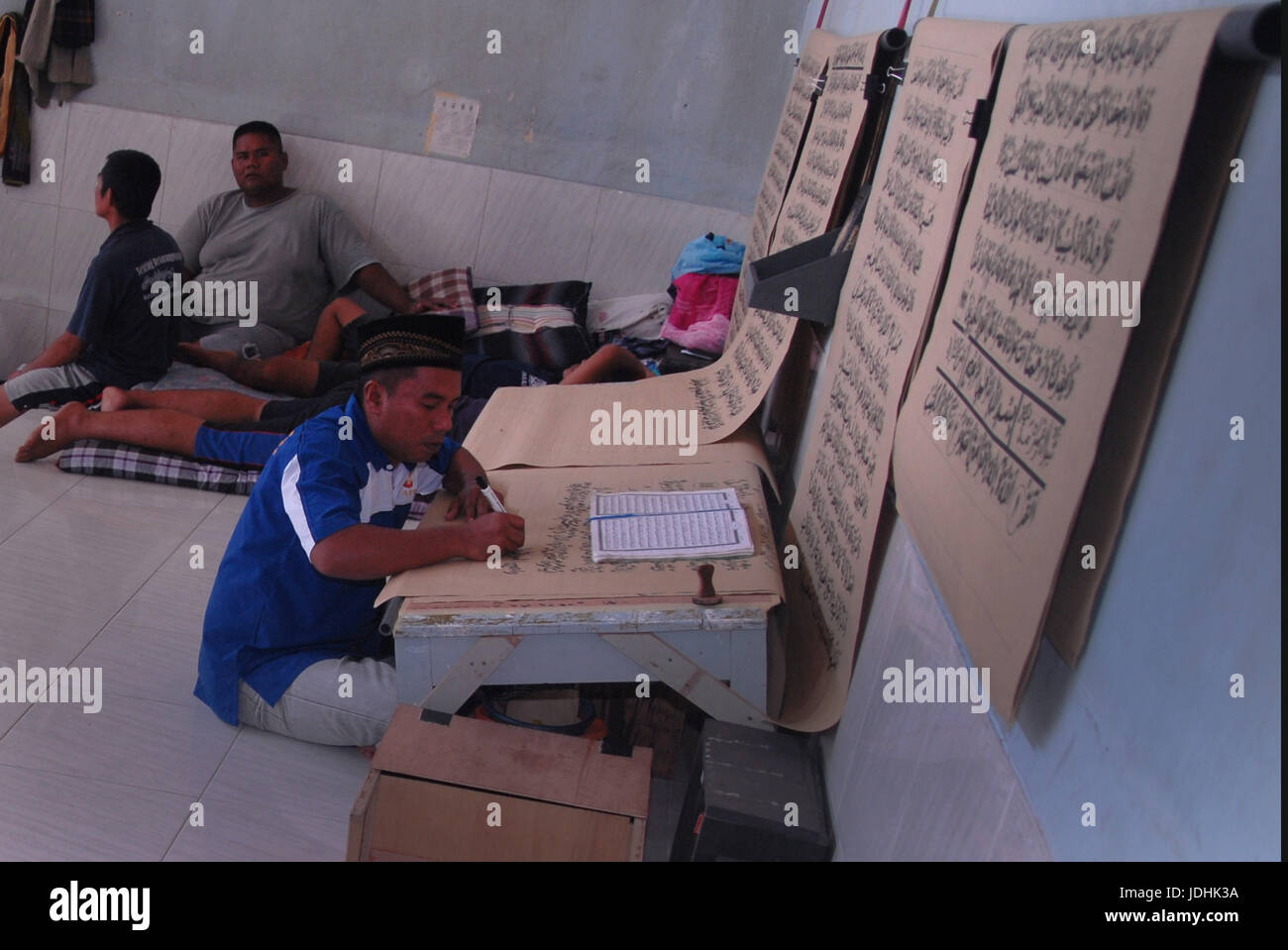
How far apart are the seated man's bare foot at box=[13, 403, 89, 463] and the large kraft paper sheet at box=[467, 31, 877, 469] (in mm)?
1706

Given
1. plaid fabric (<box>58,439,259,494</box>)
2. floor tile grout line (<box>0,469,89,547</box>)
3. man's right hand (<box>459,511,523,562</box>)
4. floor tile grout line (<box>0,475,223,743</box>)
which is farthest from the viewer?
plaid fabric (<box>58,439,259,494</box>)

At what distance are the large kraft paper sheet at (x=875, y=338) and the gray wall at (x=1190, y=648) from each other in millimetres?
481

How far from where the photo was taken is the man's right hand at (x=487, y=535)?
1941 mm

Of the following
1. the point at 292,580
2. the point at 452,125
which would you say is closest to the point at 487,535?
the point at 292,580

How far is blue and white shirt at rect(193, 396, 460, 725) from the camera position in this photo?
222 centimetres

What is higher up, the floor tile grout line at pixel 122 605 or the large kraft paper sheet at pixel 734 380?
the large kraft paper sheet at pixel 734 380

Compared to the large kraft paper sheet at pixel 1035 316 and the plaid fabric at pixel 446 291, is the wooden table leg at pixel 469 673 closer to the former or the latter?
the large kraft paper sheet at pixel 1035 316

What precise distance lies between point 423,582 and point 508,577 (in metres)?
0.15

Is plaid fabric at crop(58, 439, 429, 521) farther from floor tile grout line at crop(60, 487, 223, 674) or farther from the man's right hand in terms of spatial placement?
the man's right hand

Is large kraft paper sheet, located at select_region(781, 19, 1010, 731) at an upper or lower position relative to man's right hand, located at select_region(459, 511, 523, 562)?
upper

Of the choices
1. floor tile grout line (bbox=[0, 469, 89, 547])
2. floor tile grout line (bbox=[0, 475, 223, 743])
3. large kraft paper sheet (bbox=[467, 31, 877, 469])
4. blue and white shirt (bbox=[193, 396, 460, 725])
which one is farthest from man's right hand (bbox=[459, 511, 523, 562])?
floor tile grout line (bbox=[0, 469, 89, 547])

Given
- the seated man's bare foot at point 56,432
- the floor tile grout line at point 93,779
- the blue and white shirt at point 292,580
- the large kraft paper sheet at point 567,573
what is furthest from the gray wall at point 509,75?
the floor tile grout line at point 93,779

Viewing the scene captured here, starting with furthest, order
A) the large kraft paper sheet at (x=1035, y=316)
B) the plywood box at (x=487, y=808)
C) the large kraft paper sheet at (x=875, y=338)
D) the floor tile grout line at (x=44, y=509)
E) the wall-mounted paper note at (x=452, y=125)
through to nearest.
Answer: the wall-mounted paper note at (x=452, y=125) → the floor tile grout line at (x=44, y=509) → the plywood box at (x=487, y=808) → the large kraft paper sheet at (x=875, y=338) → the large kraft paper sheet at (x=1035, y=316)
